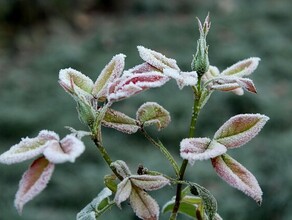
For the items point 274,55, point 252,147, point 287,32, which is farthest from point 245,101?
point 287,32

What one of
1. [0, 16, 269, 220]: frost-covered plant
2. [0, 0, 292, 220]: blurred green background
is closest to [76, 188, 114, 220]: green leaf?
[0, 16, 269, 220]: frost-covered plant

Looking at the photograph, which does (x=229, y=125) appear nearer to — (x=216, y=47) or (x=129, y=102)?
(x=129, y=102)

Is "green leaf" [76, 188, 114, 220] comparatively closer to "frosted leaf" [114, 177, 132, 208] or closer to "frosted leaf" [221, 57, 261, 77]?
"frosted leaf" [114, 177, 132, 208]

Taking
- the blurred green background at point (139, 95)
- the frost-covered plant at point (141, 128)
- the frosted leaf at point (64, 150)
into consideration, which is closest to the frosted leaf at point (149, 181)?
the frost-covered plant at point (141, 128)

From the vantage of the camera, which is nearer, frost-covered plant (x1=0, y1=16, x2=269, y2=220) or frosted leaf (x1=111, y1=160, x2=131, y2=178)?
frost-covered plant (x1=0, y1=16, x2=269, y2=220)

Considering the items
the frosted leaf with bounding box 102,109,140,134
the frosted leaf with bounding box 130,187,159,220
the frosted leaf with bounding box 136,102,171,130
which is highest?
the frosted leaf with bounding box 102,109,140,134

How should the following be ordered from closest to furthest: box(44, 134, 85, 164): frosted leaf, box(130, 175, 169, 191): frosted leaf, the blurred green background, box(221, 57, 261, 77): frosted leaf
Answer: box(44, 134, 85, 164): frosted leaf, box(130, 175, 169, 191): frosted leaf, box(221, 57, 261, 77): frosted leaf, the blurred green background
